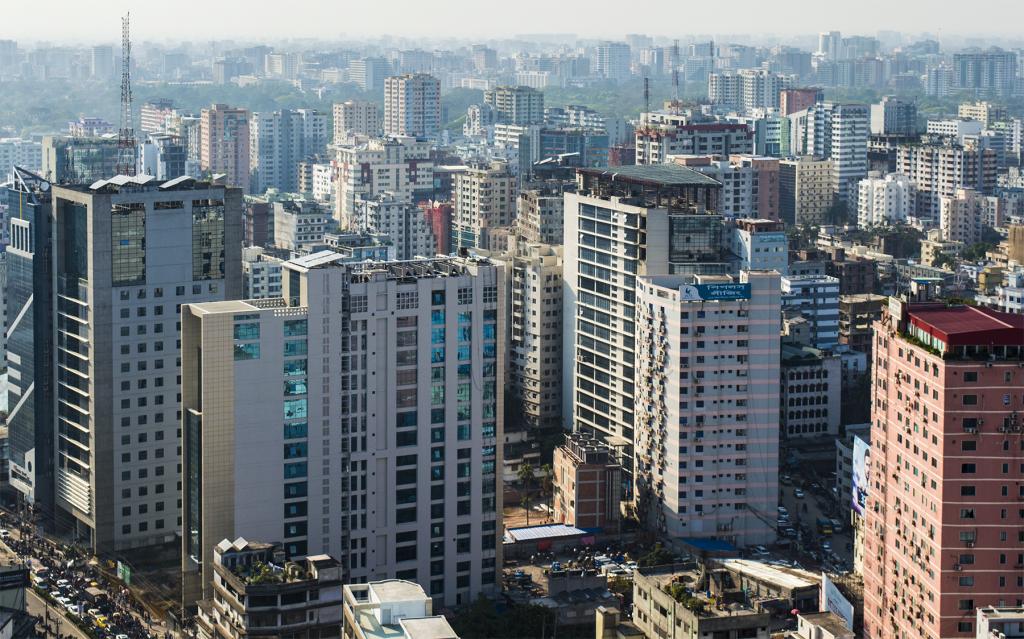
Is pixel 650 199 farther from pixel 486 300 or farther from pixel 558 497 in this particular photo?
pixel 486 300

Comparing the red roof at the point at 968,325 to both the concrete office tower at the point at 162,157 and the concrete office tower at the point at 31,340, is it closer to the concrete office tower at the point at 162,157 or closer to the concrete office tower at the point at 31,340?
the concrete office tower at the point at 31,340

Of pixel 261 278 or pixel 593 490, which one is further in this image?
pixel 261 278

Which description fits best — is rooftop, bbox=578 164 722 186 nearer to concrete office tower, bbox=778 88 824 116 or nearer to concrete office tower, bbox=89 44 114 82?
concrete office tower, bbox=778 88 824 116

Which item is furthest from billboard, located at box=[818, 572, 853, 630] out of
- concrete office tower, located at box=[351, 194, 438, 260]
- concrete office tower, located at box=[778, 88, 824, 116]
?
concrete office tower, located at box=[778, 88, 824, 116]

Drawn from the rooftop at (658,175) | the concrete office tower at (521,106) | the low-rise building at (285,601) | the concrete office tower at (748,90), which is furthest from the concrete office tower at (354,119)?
the low-rise building at (285,601)

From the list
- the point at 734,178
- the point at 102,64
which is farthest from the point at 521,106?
the point at 102,64

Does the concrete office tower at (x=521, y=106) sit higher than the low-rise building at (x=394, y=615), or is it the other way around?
the concrete office tower at (x=521, y=106)

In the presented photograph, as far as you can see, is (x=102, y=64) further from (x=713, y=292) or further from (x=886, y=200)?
(x=713, y=292)

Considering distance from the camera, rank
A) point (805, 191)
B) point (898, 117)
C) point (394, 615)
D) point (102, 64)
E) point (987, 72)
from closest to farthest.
Result: 1. point (394, 615)
2. point (805, 191)
3. point (898, 117)
4. point (987, 72)
5. point (102, 64)
